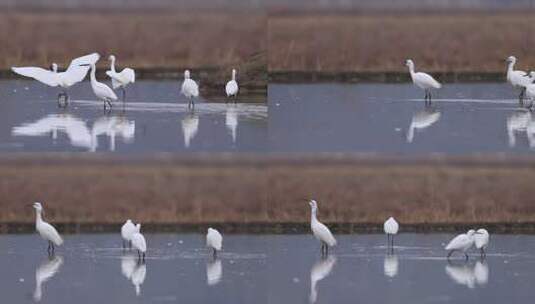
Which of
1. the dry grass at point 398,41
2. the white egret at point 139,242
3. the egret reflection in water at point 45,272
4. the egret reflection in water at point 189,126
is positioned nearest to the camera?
the egret reflection in water at point 45,272

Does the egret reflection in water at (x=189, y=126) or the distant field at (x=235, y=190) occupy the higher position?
the egret reflection in water at (x=189, y=126)

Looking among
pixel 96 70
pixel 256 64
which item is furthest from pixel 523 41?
pixel 96 70

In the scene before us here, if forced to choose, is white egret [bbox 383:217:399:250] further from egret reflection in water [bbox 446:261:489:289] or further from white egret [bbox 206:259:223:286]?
white egret [bbox 206:259:223:286]

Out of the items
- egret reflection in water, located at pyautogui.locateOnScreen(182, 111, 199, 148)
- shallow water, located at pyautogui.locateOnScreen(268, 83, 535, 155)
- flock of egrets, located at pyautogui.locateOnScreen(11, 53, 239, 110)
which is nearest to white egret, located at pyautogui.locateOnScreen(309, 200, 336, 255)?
shallow water, located at pyautogui.locateOnScreen(268, 83, 535, 155)

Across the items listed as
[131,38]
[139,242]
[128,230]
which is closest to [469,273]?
[139,242]

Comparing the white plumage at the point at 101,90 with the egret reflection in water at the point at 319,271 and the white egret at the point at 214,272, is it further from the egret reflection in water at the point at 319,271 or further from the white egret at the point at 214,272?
the egret reflection in water at the point at 319,271

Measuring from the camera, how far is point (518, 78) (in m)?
10.9

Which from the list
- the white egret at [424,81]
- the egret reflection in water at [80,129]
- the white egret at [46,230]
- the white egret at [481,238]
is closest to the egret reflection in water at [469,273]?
the white egret at [481,238]

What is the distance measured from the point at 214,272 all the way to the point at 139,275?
38 centimetres

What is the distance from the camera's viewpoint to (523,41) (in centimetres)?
1139

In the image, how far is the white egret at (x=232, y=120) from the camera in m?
10.3

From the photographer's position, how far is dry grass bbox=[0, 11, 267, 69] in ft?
35.4

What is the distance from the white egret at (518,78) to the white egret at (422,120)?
0.45 metres

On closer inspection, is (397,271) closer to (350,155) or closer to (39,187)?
(350,155)
